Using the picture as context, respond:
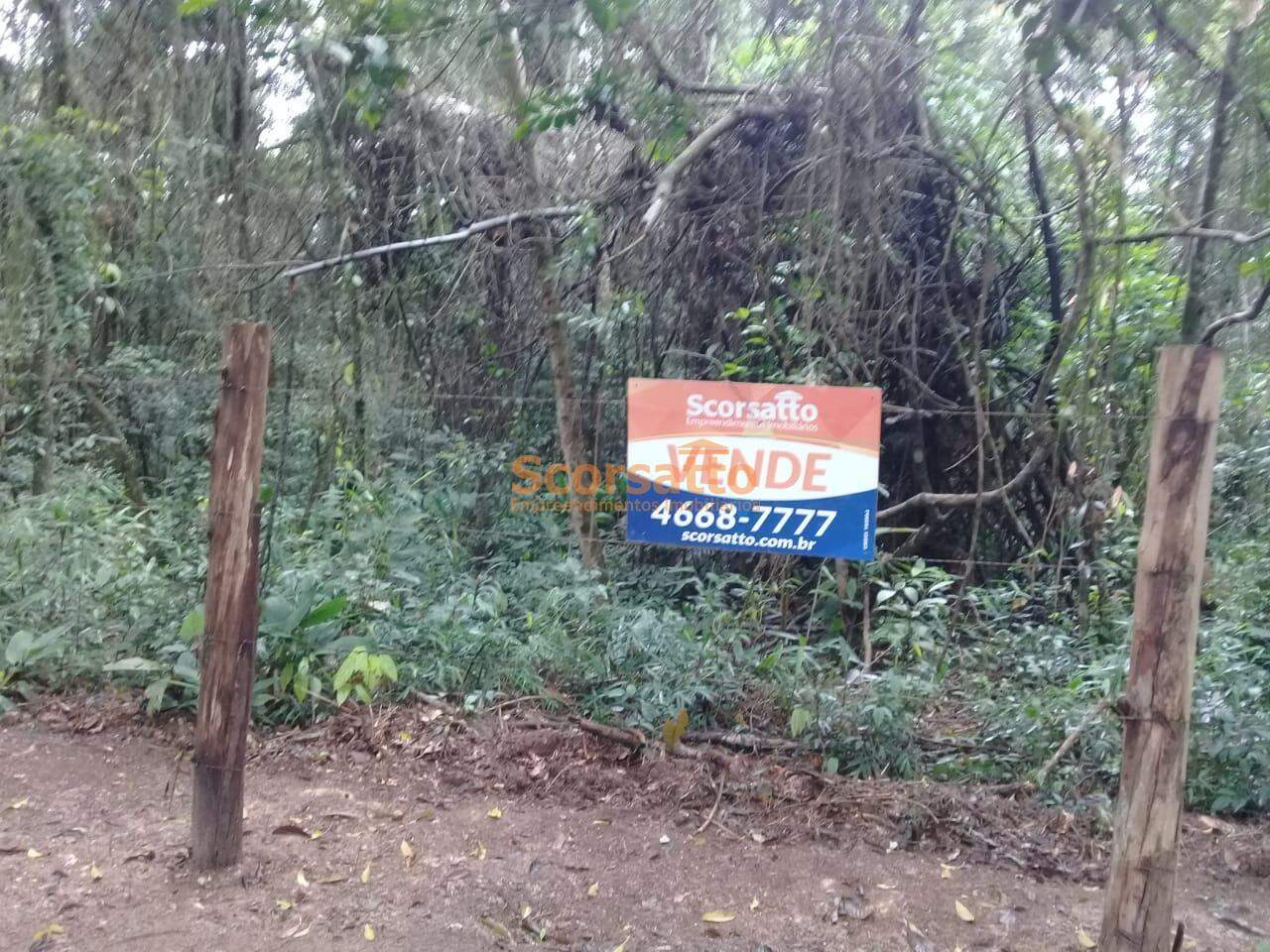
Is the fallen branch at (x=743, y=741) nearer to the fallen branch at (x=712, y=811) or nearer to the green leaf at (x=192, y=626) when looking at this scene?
the fallen branch at (x=712, y=811)

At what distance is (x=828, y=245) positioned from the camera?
596 centimetres

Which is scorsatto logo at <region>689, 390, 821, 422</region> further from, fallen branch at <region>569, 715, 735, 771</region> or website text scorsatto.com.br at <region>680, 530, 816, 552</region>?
fallen branch at <region>569, 715, 735, 771</region>

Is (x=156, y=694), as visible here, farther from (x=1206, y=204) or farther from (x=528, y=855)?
(x=1206, y=204)

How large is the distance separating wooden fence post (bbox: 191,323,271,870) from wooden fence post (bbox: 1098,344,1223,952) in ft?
9.27

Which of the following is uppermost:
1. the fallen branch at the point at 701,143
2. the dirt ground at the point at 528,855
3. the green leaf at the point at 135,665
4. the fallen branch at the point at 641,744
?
the fallen branch at the point at 701,143

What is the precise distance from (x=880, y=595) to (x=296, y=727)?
287 cm

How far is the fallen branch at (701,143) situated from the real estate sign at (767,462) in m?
1.67

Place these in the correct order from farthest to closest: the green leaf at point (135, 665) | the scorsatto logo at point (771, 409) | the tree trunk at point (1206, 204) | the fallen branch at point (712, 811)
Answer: the tree trunk at point (1206, 204) → the green leaf at point (135, 665) → the scorsatto logo at point (771, 409) → the fallen branch at point (712, 811)

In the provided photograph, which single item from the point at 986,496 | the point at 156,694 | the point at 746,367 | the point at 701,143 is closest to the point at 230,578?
the point at 156,694

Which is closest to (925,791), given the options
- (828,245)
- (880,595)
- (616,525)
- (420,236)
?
(880,595)

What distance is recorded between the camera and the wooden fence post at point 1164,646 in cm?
298

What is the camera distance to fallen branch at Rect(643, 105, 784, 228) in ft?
20.0

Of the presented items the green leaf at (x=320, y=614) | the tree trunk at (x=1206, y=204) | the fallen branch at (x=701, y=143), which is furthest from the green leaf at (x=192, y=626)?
the tree trunk at (x=1206, y=204)

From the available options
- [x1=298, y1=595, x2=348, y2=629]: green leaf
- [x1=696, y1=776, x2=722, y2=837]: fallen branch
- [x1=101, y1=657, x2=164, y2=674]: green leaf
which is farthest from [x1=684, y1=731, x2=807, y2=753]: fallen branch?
[x1=101, y1=657, x2=164, y2=674]: green leaf
